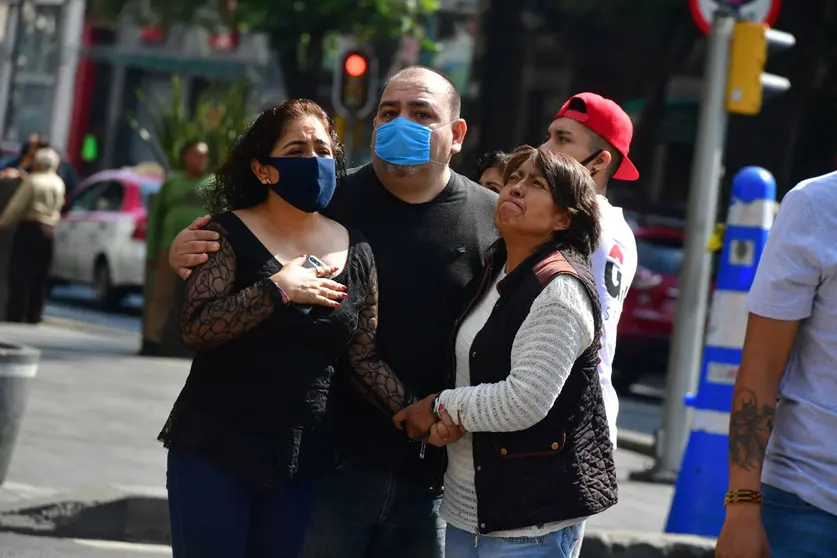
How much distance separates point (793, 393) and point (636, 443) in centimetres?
852

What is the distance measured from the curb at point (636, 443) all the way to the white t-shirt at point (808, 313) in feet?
27.0

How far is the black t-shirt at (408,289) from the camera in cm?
425

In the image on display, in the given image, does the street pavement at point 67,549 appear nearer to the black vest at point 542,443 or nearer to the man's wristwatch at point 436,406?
the man's wristwatch at point 436,406

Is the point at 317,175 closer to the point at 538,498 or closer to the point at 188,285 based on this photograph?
the point at 188,285

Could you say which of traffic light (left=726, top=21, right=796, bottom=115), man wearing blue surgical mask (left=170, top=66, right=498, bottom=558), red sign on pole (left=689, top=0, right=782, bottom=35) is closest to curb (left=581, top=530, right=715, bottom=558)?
man wearing blue surgical mask (left=170, top=66, right=498, bottom=558)

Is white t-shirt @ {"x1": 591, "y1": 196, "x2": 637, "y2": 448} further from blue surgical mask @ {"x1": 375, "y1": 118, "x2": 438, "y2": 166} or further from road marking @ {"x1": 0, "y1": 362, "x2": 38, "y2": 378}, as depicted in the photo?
road marking @ {"x1": 0, "y1": 362, "x2": 38, "y2": 378}

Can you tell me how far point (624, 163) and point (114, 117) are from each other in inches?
1467

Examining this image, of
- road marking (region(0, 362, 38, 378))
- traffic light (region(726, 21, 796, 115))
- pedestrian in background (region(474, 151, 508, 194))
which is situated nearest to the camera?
pedestrian in background (region(474, 151, 508, 194))

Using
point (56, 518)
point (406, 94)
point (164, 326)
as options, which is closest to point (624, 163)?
point (406, 94)

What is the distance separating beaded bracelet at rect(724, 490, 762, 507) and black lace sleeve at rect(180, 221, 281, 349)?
1.11m

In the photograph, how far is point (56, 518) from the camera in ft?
23.2

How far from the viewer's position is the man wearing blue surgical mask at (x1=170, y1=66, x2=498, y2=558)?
4.25 m

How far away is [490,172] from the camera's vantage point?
5281 mm

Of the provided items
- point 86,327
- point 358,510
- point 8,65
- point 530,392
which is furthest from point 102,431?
point 8,65
